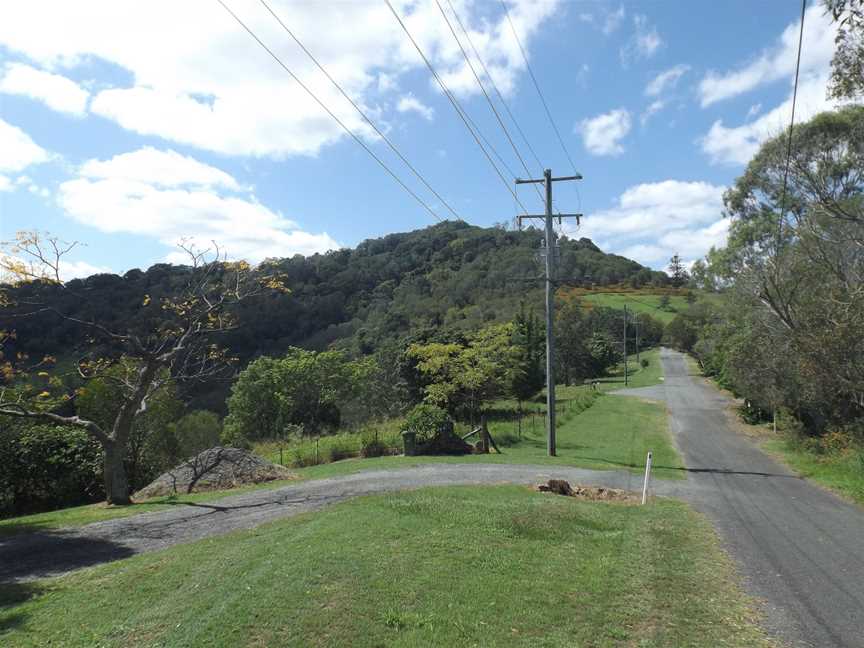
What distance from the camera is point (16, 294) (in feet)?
50.4

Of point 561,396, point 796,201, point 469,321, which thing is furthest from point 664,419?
point 469,321

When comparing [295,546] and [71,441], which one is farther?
[71,441]

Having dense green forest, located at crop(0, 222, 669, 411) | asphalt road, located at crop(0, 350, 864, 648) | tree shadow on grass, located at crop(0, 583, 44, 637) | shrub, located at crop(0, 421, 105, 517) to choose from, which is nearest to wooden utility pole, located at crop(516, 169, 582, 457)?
asphalt road, located at crop(0, 350, 864, 648)

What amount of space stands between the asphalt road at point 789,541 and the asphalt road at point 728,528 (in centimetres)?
2

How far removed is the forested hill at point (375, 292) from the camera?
65.6 metres

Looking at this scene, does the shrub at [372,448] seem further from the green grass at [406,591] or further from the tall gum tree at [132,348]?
the green grass at [406,591]

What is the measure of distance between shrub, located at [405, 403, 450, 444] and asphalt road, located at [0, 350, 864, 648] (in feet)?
10.8

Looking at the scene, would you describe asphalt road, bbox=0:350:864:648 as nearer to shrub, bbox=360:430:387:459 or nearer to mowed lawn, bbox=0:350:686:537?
mowed lawn, bbox=0:350:686:537

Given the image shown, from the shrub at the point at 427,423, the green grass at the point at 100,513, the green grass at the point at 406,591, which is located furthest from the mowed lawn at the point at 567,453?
the green grass at the point at 406,591

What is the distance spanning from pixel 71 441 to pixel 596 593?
50.5ft

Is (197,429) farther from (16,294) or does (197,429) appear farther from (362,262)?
(362,262)

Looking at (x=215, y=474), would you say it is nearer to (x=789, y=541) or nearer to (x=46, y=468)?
(x=46, y=468)

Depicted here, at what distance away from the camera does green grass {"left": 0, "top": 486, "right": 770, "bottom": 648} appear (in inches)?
223

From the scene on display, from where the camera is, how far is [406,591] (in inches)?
258
